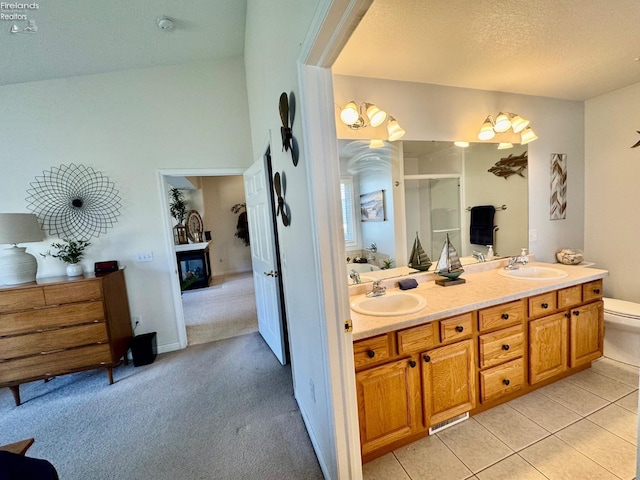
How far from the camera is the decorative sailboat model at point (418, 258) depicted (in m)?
2.17

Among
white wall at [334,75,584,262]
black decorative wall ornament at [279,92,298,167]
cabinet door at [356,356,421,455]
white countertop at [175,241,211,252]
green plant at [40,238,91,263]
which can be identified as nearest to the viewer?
black decorative wall ornament at [279,92,298,167]

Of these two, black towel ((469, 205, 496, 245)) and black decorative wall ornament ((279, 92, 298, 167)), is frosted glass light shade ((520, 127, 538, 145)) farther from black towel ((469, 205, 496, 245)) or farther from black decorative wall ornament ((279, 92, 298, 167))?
black decorative wall ornament ((279, 92, 298, 167))

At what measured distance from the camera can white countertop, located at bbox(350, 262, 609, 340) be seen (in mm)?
1408

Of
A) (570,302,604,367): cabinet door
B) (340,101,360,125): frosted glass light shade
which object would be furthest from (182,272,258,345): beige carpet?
(570,302,604,367): cabinet door

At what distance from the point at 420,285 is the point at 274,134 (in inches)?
63.1

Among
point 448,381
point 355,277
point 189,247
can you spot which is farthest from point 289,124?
point 189,247

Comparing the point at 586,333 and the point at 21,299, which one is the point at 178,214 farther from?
the point at 586,333

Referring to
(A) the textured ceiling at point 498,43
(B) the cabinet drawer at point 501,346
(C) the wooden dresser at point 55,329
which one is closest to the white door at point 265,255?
(A) the textured ceiling at point 498,43

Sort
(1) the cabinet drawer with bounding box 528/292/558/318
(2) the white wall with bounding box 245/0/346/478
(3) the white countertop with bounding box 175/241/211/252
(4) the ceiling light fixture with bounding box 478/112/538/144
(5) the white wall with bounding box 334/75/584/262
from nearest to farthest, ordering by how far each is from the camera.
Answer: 1. (2) the white wall with bounding box 245/0/346/478
2. (1) the cabinet drawer with bounding box 528/292/558/318
3. (5) the white wall with bounding box 334/75/584/262
4. (4) the ceiling light fixture with bounding box 478/112/538/144
5. (3) the white countertop with bounding box 175/241/211/252

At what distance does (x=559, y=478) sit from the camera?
52.3 inches

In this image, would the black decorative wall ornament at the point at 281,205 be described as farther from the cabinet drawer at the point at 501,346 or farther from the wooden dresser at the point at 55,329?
the wooden dresser at the point at 55,329

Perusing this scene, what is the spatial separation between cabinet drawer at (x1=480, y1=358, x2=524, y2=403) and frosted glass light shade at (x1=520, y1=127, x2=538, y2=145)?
1.97 metres

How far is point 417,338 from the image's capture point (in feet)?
4.83

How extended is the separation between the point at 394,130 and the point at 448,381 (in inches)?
71.3
